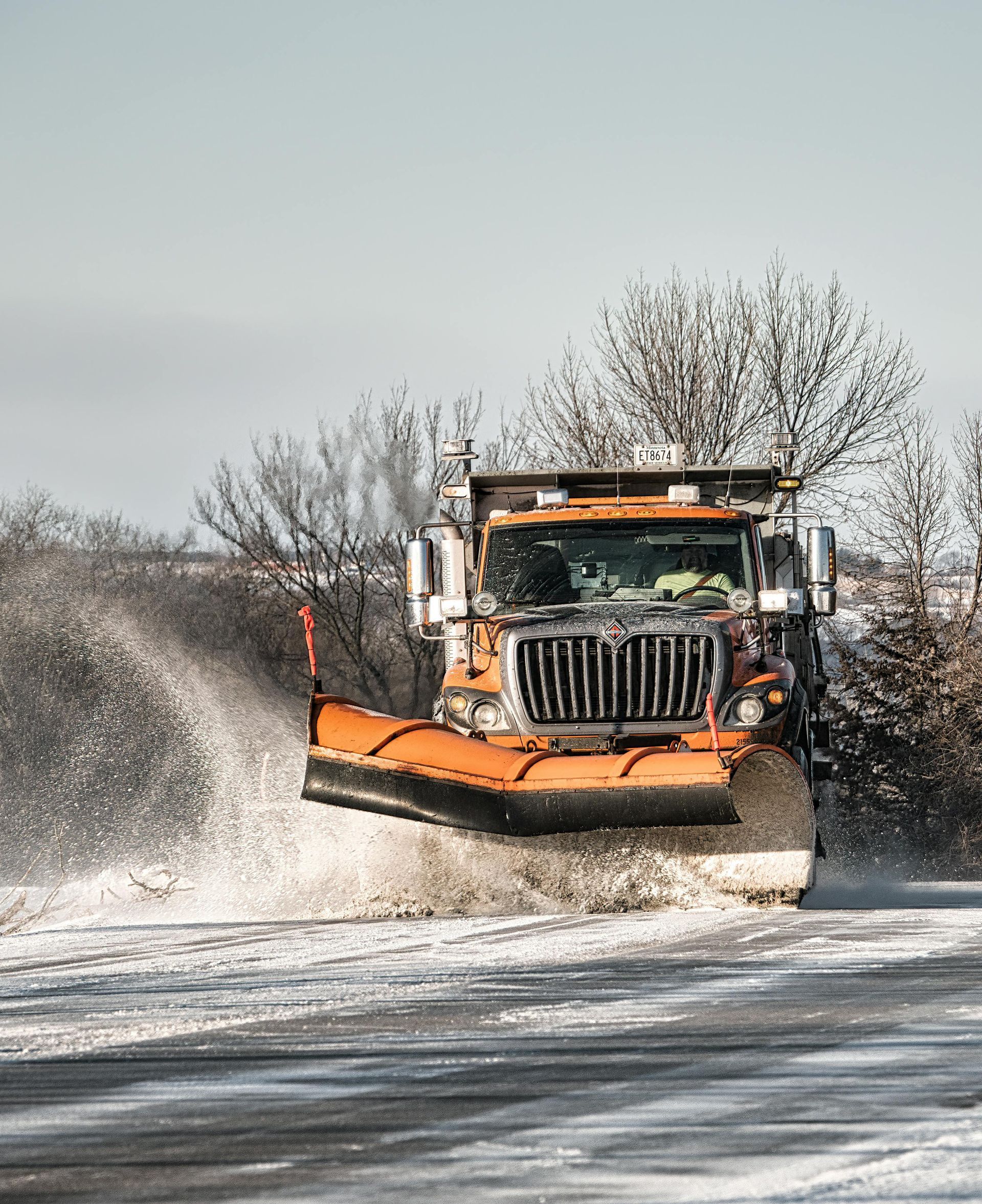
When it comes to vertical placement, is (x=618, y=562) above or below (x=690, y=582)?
above

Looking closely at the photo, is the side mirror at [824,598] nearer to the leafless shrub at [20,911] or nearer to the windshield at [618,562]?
the windshield at [618,562]

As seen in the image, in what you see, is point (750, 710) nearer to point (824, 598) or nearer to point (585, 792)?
point (585, 792)

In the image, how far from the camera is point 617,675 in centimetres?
834

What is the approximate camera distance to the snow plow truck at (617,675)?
24.3 feet

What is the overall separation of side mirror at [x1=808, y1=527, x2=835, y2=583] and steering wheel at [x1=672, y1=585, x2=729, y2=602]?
639 millimetres

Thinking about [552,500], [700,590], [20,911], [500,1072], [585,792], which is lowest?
[20,911]

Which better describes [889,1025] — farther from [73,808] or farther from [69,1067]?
[73,808]

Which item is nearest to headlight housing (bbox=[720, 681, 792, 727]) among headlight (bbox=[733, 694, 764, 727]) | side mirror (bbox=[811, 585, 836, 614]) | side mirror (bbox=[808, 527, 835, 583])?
headlight (bbox=[733, 694, 764, 727])

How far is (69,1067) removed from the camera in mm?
3779

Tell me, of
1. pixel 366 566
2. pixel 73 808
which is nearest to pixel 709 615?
pixel 73 808

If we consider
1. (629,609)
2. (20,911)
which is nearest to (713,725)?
(629,609)

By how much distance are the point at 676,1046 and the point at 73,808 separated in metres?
14.9

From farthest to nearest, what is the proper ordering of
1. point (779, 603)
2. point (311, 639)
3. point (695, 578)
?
1. point (695, 578)
2. point (779, 603)
3. point (311, 639)

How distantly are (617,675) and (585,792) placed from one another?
1.20 m
